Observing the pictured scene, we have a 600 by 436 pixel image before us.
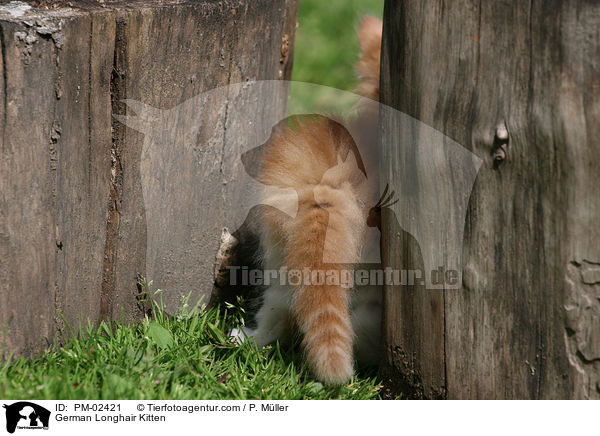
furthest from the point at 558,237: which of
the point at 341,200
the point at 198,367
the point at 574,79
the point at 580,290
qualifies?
the point at 198,367

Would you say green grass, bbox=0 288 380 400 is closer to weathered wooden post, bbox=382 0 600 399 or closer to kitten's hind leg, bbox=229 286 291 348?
kitten's hind leg, bbox=229 286 291 348

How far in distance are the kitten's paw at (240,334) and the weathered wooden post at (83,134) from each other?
13.8 inches

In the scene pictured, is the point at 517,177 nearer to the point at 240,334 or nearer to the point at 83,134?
the point at 240,334

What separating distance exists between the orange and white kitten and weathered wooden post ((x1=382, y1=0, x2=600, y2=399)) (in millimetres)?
290

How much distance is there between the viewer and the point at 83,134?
1.92 m

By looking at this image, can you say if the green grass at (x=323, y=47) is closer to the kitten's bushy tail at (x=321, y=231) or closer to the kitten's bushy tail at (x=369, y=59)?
the kitten's bushy tail at (x=369, y=59)

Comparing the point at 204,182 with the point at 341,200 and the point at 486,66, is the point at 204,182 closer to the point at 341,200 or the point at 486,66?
the point at 341,200

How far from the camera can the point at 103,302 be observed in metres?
2.11

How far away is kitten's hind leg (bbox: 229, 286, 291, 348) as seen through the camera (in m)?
2.17

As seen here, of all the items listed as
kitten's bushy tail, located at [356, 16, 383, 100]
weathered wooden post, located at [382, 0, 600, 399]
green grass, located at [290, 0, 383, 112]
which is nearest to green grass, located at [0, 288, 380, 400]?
weathered wooden post, located at [382, 0, 600, 399]

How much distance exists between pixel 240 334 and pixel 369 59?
3.90 ft
